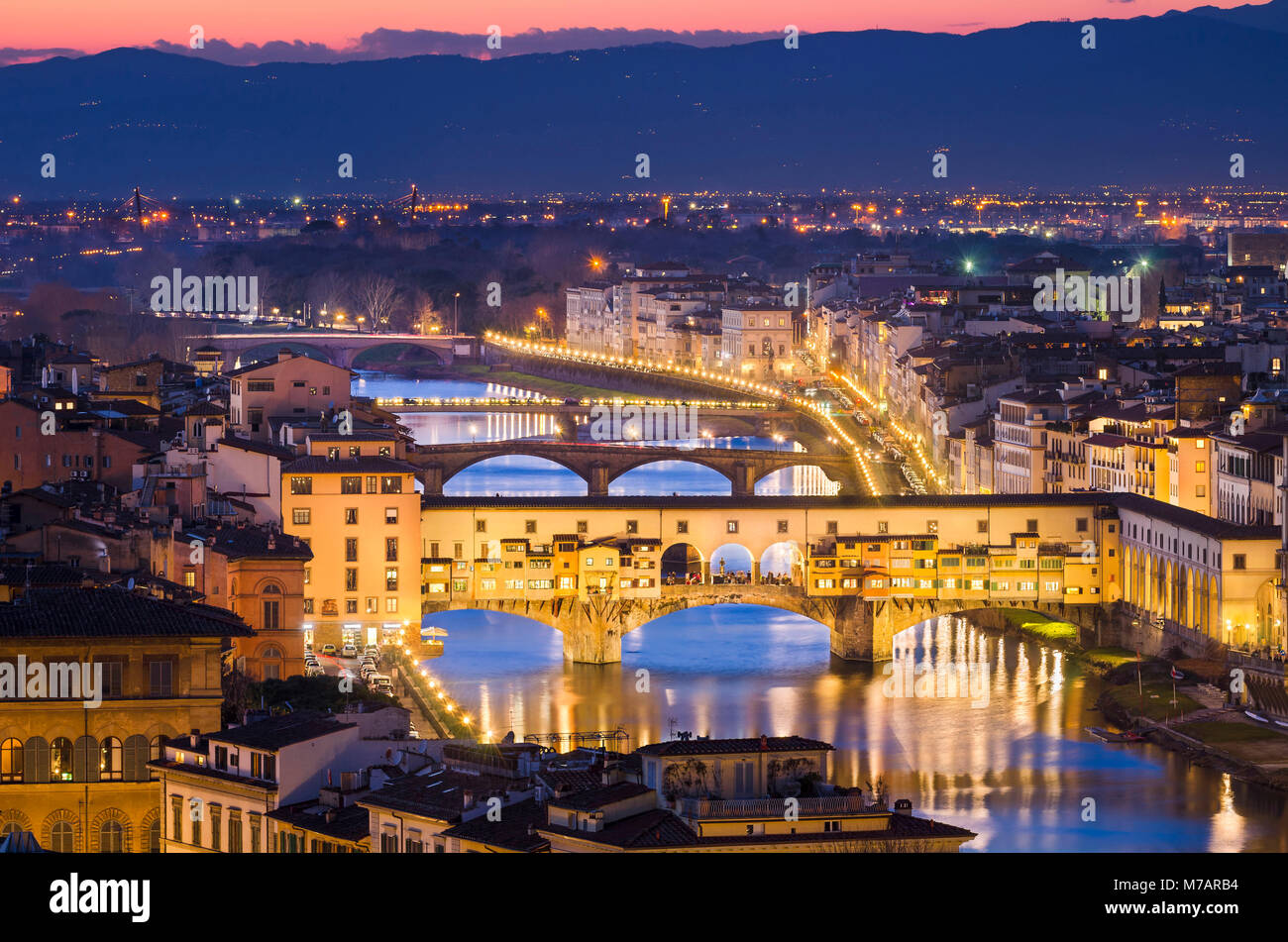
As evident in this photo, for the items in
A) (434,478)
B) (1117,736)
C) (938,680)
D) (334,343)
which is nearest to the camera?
(1117,736)

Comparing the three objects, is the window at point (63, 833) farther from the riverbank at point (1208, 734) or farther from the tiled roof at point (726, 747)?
the riverbank at point (1208, 734)

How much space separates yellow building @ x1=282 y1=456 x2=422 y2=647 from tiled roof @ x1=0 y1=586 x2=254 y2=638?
9.18 meters

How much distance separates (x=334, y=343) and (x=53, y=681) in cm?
4895

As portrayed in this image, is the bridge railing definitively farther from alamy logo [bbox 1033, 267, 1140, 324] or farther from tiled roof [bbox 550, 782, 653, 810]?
alamy logo [bbox 1033, 267, 1140, 324]

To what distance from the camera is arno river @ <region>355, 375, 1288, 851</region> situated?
52.3ft

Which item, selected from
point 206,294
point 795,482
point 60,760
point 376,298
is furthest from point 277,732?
point 376,298

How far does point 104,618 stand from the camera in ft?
39.8

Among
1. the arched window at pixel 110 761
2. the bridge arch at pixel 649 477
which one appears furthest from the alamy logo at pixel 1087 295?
the arched window at pixel 110 761

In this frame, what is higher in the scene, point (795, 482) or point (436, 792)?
point (436, 792)

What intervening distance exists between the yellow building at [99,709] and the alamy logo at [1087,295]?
36284 millimetres

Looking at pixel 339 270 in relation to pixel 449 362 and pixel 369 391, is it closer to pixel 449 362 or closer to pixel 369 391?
pixel 449 362

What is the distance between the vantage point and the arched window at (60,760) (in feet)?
37.3
